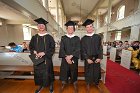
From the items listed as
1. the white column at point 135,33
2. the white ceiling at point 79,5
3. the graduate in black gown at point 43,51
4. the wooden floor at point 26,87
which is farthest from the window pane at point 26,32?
the white column at point 135,33

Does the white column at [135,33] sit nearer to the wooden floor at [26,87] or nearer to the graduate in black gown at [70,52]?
the wooden floor at [26,87]

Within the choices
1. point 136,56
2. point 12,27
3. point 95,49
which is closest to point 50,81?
point 95,49

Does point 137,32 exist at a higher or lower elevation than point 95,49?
higher

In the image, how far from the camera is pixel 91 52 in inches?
103

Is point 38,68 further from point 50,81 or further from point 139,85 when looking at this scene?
point 139,85

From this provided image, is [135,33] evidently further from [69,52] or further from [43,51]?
[43,51]

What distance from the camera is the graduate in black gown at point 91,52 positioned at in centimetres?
261

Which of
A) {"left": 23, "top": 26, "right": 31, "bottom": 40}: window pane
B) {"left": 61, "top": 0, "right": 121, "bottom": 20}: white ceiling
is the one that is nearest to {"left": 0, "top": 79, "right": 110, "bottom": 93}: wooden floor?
{"left": 23, "top": 26, "right": 31, "bottom": 40}: window pane

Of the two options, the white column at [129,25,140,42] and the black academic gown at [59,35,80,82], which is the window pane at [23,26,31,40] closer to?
the black academic gown at [59,35,80,82]

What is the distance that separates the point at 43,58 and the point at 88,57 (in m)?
1.11

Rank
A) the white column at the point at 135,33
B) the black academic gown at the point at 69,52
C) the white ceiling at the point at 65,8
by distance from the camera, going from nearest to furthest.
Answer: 1. the black academic gown at the point at 69,52
2. the white ceiling at the point at 65,8
3. the white column at the point at 135,33

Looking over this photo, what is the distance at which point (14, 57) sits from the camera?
11.6ft

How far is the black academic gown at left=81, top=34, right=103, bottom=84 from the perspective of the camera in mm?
2611

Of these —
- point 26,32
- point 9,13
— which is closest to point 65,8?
point 26,32
